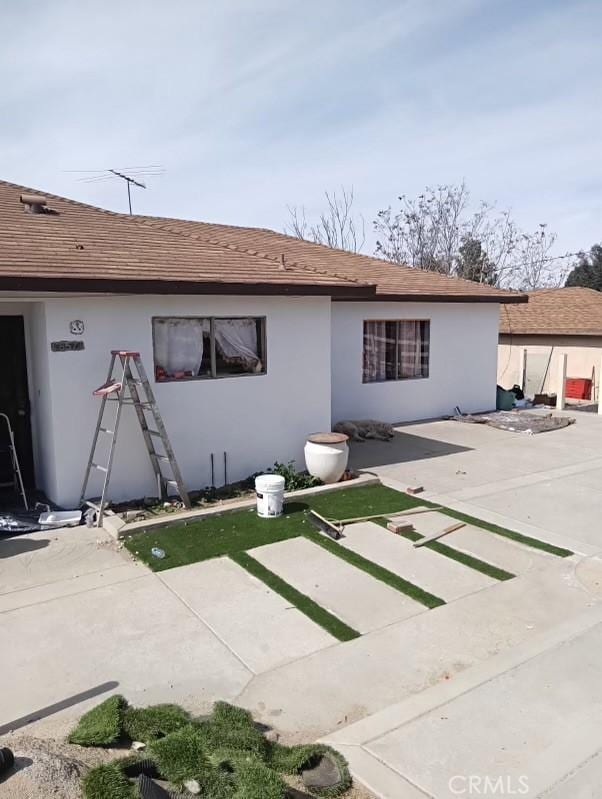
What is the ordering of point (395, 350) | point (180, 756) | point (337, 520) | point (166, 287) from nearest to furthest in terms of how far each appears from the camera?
point (180, 756) < point (337, 520) < point (166, 287) < point (395, 350)

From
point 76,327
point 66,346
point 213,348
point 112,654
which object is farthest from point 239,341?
point 112,654

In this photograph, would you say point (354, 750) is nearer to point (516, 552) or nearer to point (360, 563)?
point (360, 563)

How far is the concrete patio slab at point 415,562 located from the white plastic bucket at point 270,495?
2.96 ft

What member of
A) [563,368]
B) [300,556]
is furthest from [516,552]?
[563,368]

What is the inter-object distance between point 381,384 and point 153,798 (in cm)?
1104

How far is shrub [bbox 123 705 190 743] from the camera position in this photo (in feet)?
11.2

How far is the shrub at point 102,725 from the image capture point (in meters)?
3.33

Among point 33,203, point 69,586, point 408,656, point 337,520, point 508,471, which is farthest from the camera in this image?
point 33,203

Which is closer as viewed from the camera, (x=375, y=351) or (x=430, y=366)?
(x=375, y=351)

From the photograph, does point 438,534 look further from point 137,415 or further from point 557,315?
point 557,315

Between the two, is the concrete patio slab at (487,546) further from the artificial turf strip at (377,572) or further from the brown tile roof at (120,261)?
the brown tile roof at (120,261)

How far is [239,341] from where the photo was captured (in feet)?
28.6

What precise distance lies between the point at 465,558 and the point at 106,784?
14.0 ft

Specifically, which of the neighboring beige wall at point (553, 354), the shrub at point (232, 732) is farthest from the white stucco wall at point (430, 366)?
the shrub at point (232, 732)
